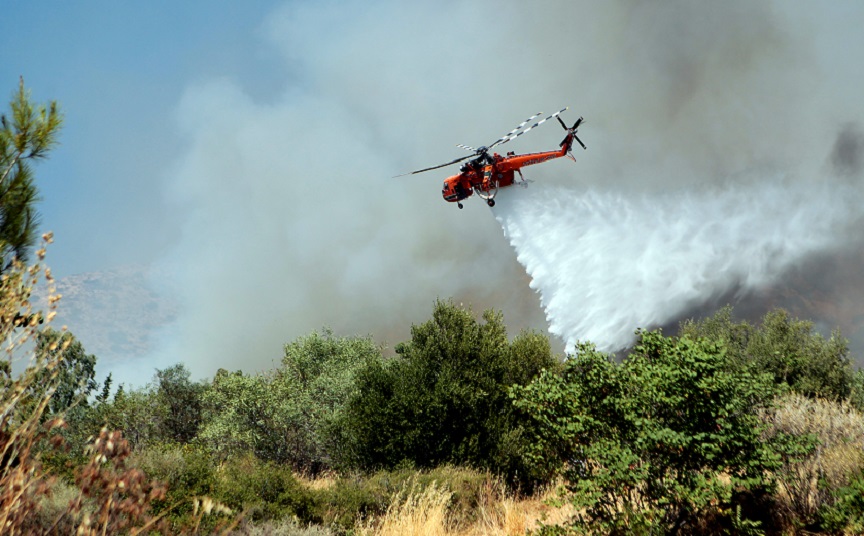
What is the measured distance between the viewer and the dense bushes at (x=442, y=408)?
21.6 metres

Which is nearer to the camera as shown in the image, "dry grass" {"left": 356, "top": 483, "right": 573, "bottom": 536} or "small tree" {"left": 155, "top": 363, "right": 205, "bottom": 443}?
"dry grass" {"left": 356, "top": 483, "right": 573, "bottom": 536}

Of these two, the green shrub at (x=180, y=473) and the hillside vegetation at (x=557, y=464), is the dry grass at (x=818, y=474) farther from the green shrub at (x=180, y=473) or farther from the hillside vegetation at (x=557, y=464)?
the green shrub at (x=180, y=473)

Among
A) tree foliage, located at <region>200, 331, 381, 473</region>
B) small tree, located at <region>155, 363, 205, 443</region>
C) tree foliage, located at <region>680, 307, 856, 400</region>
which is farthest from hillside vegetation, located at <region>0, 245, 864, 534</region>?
small tree, located at <region>155, 363, 205, 443</region>

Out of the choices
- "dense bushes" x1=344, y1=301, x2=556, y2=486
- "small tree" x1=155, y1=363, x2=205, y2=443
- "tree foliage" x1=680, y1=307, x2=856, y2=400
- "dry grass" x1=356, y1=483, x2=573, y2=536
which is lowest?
"small tree" x1=155, y1=363, x2=205, y2=443

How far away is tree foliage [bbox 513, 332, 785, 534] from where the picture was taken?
452 inches

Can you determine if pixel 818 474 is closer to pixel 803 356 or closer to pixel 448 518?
pixel 448 518

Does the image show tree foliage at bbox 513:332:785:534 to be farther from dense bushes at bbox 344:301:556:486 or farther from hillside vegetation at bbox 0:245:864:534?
dense bushes at bbox 344:301:556:486

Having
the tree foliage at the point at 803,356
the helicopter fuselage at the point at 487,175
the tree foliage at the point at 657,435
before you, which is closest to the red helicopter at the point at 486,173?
the helicopter fuselage at the point at 487,175

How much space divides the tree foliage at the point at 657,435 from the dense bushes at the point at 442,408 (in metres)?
8.59

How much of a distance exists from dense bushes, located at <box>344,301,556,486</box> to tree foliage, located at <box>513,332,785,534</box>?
859cm

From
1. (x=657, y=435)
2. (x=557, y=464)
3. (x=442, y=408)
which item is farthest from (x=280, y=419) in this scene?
(x=657, y=435)

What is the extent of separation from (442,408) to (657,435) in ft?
37.0

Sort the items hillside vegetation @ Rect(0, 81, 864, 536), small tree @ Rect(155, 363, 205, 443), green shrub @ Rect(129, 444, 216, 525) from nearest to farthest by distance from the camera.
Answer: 1. hillside vegetation @ Rect(0, 81, 864, 536)
2. green shrub @ Rect(129, 444, 216, 525)
3. small tree @ Rect(155, 363, 205, 443)

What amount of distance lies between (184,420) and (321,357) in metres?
11.5
